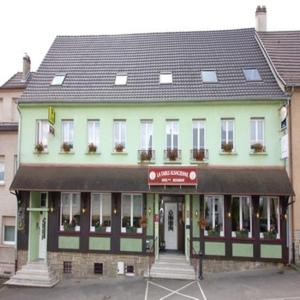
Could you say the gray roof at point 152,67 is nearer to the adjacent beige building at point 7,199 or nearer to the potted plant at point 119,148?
the potted plant at point 119,148

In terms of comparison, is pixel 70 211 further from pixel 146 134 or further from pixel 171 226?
pixel 146 134

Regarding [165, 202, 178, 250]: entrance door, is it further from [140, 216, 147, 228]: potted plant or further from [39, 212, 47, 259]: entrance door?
[39, 212, 47, 259]: entrance door

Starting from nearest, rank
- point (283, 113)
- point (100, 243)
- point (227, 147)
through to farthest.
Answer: point (283, 113) → point (227, 147) → point (100, 243)

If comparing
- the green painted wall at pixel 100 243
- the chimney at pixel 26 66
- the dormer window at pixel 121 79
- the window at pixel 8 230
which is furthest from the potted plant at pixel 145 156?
the chimney at pixel 26 66

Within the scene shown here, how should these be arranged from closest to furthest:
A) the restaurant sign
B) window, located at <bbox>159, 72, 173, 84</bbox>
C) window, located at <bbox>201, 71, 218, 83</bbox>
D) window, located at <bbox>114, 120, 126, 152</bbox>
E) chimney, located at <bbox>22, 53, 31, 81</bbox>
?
the restaurant sign, window, located at <bbox>114, 120, 126, 152</bbox>, window, located at <bbox>201, 71, 218, 83</bbox>, window, located at <bbox>159, 72, 173, 84</bbox>, chimney, located at <bbox>22, 53, 31, 81</bbox>

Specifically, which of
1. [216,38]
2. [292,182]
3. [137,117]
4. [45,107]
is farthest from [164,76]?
[292,182]

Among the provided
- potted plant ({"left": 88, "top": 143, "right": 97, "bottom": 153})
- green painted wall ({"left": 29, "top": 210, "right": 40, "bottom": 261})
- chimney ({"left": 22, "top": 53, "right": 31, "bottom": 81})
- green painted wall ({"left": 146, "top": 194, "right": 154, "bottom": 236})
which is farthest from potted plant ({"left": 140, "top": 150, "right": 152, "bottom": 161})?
chimney ({"left": 22, "top": 53, "right": 31, "bottom": 81})

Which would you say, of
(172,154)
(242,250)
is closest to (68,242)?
(172,154)

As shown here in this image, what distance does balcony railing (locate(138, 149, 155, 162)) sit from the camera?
15766mm

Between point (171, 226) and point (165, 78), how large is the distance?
7407 mm

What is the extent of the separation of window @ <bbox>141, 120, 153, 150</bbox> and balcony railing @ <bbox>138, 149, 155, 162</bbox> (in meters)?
0.20

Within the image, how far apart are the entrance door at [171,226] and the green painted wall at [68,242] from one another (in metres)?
4.28

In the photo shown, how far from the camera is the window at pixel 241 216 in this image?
591 inches

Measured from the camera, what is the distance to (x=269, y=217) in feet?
49.4
